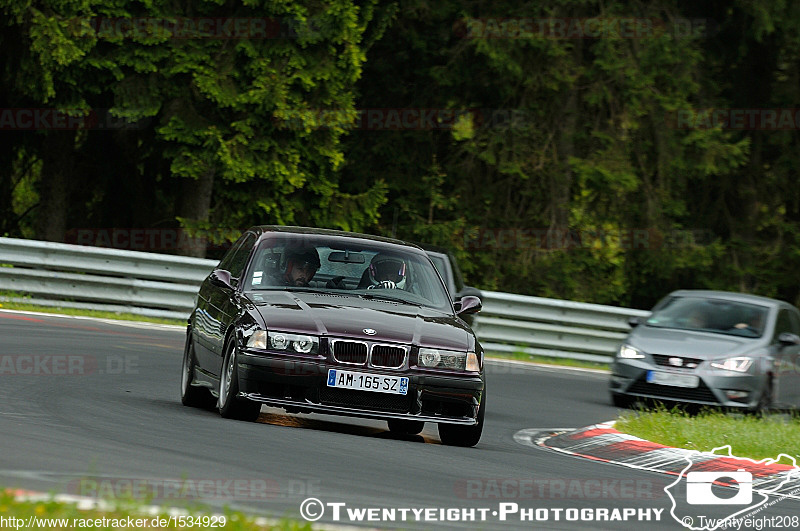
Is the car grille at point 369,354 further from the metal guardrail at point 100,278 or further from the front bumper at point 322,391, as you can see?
the metal guardrail at point 100,278

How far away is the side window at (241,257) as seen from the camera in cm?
1184

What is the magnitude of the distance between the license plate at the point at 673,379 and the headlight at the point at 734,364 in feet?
0.92

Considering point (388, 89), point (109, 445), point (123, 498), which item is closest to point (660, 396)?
point (109, 445)

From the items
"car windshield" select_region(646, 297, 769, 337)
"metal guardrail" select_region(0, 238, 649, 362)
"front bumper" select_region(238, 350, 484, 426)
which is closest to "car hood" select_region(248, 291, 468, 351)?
"front bumper" select_region(238, 350, 484, 426)

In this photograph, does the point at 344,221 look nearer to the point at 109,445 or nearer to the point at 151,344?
the point at 151,344

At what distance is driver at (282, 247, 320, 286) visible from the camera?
11.5 metres

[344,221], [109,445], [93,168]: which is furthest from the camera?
[93,168]

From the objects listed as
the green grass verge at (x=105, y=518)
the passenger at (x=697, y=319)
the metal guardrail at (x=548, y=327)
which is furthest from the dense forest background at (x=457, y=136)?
the green grass verge at (x=105, y=518)

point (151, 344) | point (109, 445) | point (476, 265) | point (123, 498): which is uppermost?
point (123, 498)

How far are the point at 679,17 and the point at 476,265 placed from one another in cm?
722

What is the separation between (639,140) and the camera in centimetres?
3300

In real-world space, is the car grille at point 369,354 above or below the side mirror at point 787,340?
above

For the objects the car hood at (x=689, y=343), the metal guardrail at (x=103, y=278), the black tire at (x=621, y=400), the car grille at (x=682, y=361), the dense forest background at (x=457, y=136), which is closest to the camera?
the car grille at (x=682, y=361)

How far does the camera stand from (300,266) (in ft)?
37.8
